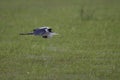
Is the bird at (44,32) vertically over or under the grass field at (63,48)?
over

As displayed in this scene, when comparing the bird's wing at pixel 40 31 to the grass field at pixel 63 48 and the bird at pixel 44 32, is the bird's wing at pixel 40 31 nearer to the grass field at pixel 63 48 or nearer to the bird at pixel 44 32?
the bird at pixel 44 32

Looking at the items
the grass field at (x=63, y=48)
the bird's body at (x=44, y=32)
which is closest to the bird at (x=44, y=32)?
the bird's body at (x=44, y=32)

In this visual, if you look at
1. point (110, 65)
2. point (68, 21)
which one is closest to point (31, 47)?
point (110, 65)

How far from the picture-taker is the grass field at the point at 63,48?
839 centimetres

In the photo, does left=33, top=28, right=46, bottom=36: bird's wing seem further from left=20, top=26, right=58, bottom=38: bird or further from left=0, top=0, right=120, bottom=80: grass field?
left=0, top=0, right=120, bottom=80: grass field

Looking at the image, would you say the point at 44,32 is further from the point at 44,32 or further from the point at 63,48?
the point at 63,48

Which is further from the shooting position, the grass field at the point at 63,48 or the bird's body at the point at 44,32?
the bird's body at the point at 44,32

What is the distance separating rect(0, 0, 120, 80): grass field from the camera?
27.5 feet

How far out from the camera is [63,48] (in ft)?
35.0

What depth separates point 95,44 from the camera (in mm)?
11141

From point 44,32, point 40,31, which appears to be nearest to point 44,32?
point 44,32

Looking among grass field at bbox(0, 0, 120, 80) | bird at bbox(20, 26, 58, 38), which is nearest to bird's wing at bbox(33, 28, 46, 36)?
bird at bbox(20, 26, 58, 38)

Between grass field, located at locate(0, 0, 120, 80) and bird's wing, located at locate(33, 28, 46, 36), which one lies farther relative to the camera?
bird's wing, located at locate(33, 28, 46, 36)

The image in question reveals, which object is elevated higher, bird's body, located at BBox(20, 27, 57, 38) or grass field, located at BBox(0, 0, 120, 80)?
bird's body, located at BBox(20, 27, 57, 38)
